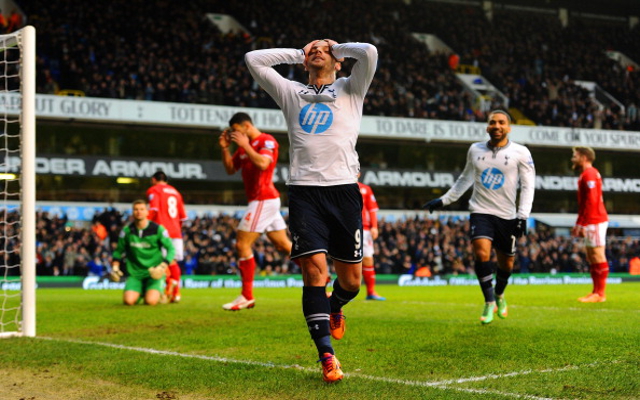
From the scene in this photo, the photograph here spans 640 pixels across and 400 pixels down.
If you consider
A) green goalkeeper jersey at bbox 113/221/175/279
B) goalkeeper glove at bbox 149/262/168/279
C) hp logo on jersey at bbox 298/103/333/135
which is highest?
hp logo on jersey at bbox 298/103/333/135

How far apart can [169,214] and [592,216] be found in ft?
23.2

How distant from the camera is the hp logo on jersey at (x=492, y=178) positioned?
28.8 feet

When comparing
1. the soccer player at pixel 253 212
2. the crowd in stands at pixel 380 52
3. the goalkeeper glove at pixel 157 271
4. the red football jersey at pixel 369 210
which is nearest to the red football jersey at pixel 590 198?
the red football jersey at pixel 369 210

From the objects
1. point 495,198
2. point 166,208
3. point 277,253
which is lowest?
point 277,253

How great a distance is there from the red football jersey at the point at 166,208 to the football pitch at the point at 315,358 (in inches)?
143

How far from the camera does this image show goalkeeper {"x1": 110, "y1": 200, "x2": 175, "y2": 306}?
12.4 m

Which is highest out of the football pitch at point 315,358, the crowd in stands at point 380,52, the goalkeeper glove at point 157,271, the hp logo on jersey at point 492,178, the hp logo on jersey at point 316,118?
the crowd in stands at point 380,52

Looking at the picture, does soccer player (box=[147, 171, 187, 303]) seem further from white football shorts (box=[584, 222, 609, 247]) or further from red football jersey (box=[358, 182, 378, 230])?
white football shorts (box=[584, 222, 609, 247])

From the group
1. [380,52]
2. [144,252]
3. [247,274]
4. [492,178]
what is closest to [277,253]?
[380,52]

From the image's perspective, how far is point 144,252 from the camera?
12.5 metres

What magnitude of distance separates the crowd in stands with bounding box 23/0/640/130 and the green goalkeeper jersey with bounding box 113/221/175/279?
1978 cm

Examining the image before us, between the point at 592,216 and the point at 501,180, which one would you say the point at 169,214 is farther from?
the point at 592,216

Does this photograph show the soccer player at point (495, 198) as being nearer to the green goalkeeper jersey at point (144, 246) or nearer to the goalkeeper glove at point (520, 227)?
the goalkeeper glove at point (520, 227)

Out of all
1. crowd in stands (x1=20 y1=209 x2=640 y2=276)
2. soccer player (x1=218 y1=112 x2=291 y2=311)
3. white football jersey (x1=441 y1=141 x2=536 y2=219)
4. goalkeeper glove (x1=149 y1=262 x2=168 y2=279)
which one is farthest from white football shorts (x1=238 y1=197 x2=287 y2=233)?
crowd in stands (x1=20 y1=209 x2=640 y2=276)
